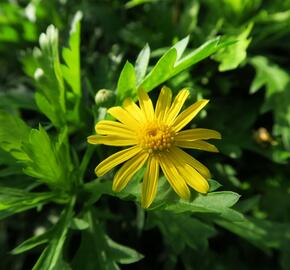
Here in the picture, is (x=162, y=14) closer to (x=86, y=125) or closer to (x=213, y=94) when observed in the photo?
(x=213, y=94)

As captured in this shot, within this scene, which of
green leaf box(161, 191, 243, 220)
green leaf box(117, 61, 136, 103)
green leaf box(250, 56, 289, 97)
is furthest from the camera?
green leaf box(250, 56, 289, 97)

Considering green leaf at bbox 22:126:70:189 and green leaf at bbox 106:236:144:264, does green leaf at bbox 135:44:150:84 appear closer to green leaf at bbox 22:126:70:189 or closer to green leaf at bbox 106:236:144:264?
green leaf at bbox 22:126:70:189

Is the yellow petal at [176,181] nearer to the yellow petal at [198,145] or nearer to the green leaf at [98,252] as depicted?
the yellow petal at [198,145]

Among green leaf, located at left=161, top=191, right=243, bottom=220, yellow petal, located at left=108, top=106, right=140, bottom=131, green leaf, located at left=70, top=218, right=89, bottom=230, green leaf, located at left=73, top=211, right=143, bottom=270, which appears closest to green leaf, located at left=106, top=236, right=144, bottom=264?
green leaf, located at left=73, top=211, right=143, bottom=270

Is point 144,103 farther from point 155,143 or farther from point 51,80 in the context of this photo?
point 51,80

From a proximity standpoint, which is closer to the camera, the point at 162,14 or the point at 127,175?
the point at 127,175

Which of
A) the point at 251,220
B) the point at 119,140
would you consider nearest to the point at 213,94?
the point at 251,220
